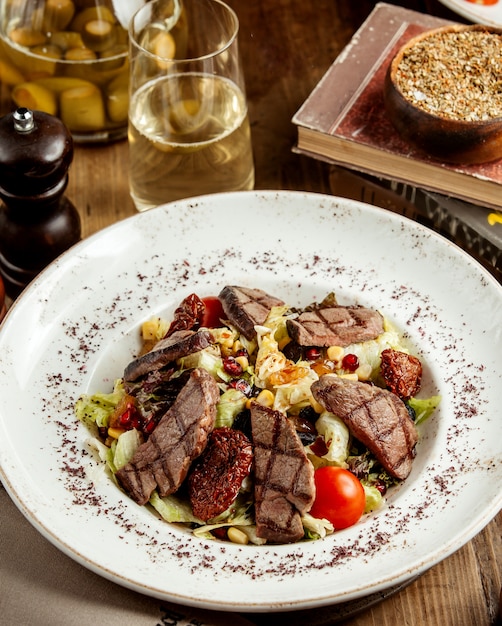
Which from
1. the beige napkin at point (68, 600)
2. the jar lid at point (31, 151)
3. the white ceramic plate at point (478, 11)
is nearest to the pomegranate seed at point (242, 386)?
the beige napkin at point (68, 600)

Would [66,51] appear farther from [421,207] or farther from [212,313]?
[421,207]

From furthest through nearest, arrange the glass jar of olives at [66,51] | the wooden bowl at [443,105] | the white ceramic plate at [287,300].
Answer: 1. the glass jar of olives at [66,51]
2. the wooden bowl at [443,105]
3. the white ceramic plate at [287,300]

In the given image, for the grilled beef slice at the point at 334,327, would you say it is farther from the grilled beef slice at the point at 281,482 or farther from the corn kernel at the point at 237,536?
the corn kernel at the point at 237,536

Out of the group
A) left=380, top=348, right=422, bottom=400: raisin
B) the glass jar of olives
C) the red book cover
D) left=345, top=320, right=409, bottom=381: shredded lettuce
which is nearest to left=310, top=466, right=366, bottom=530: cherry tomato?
left=380, top=348, right=422, bottom=400: raisin

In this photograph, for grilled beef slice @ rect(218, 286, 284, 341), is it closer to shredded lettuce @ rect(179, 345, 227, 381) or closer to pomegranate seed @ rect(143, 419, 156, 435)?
shredded lettuce @ rect(179, 345, 227, 381)

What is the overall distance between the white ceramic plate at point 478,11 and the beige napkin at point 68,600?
3549mm

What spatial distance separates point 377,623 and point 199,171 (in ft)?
7.66

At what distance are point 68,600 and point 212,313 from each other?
139cm

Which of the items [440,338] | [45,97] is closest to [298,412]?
[440,338]

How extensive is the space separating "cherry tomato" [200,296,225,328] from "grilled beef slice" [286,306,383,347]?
38 cm

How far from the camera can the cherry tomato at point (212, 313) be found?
3.93 metres

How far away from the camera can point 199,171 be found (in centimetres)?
453

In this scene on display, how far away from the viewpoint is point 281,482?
3170 millimetres

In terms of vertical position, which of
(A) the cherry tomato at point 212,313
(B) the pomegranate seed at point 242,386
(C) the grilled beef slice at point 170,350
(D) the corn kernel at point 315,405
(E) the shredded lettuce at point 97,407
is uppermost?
(C) the grilled beef slice at point 170,350
